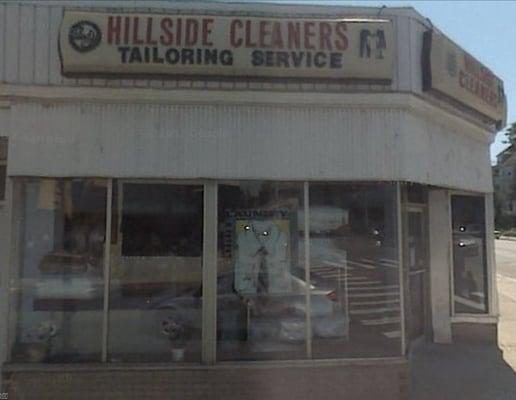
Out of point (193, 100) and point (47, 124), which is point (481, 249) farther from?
point (47, 124)

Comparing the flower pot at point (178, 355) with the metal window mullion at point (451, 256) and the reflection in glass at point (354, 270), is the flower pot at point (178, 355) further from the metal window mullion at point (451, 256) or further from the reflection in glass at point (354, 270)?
the metal window mullion at point (451, 256)

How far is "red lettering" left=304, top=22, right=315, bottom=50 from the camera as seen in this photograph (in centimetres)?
594


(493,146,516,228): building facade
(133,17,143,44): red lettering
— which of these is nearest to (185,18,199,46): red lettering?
(133,17,143,44): red lettering

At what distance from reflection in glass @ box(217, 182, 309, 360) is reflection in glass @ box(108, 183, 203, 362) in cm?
30

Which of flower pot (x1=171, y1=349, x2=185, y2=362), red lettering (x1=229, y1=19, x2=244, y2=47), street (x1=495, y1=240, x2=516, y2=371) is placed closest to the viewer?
red lettering (x1=229, y1=19, x2=244, y2=47)

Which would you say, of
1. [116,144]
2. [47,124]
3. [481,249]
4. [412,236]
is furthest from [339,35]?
[481,249]

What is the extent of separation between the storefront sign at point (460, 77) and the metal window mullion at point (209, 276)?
107 inches

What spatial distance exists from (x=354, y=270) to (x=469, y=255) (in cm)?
376

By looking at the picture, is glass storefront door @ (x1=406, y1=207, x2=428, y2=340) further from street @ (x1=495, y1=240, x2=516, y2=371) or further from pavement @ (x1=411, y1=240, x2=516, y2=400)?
street @ (x1=495, y1=240, x2=516, y2=371)

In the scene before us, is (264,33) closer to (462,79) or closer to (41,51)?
(41,51)

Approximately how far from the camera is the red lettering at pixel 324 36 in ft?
19.5

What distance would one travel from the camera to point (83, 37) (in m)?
5.79

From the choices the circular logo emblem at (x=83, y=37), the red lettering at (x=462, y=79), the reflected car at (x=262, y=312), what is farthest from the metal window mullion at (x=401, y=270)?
the circular logo emblem at (x=83, y=37)

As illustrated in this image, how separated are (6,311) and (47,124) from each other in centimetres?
201
